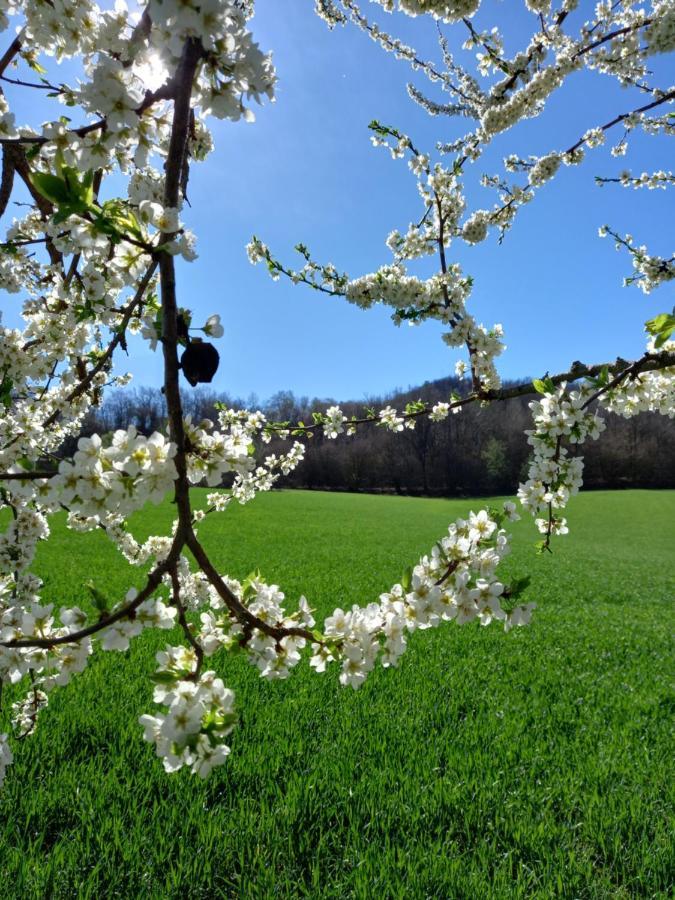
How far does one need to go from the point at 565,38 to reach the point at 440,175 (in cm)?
195

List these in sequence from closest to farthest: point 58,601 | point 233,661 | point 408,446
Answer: point 233,661, point 58,601, point 408,446

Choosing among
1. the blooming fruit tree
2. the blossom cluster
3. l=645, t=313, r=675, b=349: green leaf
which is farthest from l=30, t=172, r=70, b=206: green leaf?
the blossom cluster

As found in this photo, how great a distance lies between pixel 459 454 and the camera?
174 feet

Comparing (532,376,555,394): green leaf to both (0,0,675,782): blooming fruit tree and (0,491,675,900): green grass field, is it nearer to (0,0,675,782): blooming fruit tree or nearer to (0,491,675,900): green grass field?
(0,0,675,782): blooming fruit tree

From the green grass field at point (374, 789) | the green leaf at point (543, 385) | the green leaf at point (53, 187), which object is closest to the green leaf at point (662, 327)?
the green leaf at point (543, 385)

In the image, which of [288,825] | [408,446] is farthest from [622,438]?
[288,825]

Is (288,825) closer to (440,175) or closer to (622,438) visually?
(440,175)

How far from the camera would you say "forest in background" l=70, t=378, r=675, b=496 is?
4706 cm

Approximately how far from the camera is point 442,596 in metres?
1.34

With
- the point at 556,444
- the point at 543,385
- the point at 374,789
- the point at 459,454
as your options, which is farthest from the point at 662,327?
the point at 459,454

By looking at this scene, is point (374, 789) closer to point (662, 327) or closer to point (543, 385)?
point (543, 385)

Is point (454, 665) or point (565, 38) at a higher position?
point (565, 38)

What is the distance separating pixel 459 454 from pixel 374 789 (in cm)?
5191

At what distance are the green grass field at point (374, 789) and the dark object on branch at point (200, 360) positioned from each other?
1356mm
